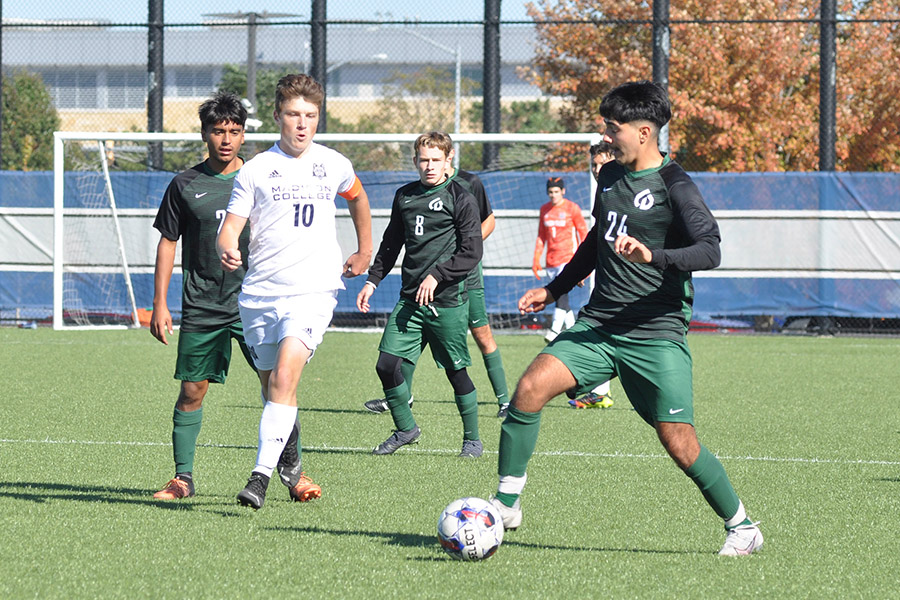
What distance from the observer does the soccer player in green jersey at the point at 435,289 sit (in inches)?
300

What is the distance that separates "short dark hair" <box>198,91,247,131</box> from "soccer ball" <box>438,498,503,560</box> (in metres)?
2.30

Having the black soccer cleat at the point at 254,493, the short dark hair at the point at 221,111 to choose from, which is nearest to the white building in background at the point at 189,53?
the short dark hair at the point at 221,111

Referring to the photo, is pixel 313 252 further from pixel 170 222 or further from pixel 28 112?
pixel 28 112

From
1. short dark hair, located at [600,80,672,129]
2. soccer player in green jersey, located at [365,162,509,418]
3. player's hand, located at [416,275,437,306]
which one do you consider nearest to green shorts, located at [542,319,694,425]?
short dark hair, located at [600,80,672,129]

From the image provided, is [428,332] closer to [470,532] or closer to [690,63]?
[470,532]

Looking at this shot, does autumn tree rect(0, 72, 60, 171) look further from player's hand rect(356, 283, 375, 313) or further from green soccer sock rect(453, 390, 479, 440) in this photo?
green soccer sock rect(453, 390, 479, 440)

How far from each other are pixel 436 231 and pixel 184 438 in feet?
7.50

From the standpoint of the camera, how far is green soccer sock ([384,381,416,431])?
765 cm

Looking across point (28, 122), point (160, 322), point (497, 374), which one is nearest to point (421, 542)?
point (160, 322)

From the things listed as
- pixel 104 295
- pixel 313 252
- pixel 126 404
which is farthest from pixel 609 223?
pixel 104 295

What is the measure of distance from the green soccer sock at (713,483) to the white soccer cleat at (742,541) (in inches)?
2.8

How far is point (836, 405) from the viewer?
1018 centimetres

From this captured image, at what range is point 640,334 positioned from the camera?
4938 millimetres

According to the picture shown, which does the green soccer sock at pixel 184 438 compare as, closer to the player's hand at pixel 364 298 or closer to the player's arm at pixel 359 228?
the player's arm at pixel 359 228
